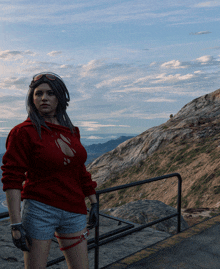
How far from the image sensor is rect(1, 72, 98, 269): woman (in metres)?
1.92

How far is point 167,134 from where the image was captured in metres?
25.4

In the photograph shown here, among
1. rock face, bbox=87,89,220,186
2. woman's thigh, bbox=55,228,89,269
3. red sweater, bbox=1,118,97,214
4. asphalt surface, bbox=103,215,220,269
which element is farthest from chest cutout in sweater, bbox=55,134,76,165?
rock face, bbox=87,89,220,186

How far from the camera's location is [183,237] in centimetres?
421

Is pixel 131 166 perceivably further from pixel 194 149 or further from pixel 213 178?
pixel 213 178

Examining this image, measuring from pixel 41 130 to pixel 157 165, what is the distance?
21.5 meters

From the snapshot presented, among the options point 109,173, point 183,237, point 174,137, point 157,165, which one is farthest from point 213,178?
point 109,173

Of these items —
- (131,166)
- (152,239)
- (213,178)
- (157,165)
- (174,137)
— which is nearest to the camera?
(152,239)

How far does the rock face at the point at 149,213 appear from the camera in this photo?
6.30 metres

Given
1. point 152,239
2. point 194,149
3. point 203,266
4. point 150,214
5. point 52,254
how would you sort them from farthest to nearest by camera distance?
point 194,149
point 150,214
point 152,239
point 52,254
point 203,266

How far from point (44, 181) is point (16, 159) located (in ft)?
0.82

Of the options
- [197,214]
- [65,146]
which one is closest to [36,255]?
[65,146]

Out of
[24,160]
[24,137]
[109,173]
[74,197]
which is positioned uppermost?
[24,137]

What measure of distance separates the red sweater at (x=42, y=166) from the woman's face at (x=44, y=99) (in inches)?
4.7

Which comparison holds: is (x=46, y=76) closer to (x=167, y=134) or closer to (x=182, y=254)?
(x=182, y=254)
